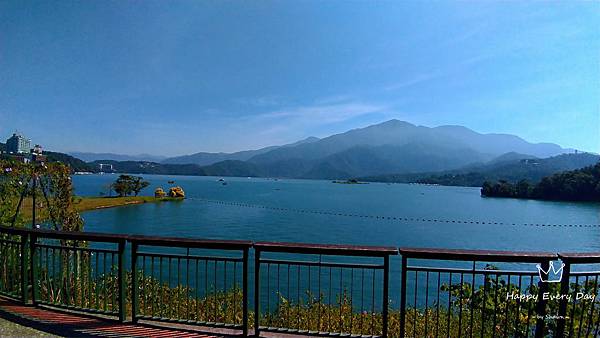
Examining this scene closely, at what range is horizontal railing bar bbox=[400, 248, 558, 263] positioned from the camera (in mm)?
3465

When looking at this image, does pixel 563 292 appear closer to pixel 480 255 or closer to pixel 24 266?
pixel 480 255

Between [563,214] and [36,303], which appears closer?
[36,303]

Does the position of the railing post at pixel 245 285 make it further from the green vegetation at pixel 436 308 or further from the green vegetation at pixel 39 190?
the green vegetation at pixel 39 190

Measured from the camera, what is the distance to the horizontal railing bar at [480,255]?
3.46m

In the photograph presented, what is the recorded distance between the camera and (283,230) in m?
44.4

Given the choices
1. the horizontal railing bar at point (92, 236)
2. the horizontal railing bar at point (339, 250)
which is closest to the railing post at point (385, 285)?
the horizontal railing bar at point (339, 250)

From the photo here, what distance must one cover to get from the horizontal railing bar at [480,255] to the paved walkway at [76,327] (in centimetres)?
236

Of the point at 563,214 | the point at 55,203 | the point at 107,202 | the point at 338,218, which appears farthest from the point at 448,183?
the point at 55,203

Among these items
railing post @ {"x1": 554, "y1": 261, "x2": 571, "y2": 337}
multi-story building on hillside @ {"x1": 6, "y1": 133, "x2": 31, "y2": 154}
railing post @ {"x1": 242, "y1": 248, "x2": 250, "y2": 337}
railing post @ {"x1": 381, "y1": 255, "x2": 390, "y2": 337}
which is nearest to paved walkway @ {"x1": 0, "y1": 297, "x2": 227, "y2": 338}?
railing post @ {"x1": 242, "y1": 248, "x2": 250, "y2": 337}

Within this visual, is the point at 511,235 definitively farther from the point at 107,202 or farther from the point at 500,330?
the point at 107,202

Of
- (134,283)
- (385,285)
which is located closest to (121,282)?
(134,283)

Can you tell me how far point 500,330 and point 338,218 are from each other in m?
54.0

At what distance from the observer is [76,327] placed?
4.07 meters

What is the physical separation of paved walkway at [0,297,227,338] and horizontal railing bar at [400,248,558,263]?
2363mm
